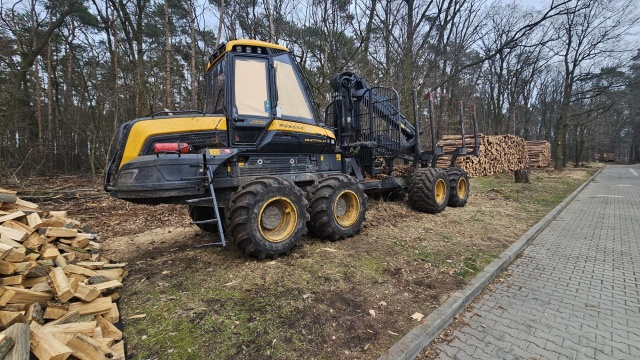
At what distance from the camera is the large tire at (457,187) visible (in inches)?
316

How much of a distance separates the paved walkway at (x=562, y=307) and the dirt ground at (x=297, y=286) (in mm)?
437

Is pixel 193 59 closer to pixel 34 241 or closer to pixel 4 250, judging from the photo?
pixel 34 241

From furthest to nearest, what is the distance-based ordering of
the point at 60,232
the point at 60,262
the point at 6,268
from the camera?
1. the point at 60,232
2. the point at 60,262
3. the point at 6,268

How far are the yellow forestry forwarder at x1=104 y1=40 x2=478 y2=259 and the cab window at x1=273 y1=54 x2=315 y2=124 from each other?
0.02 metres

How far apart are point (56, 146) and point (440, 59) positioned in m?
23.0

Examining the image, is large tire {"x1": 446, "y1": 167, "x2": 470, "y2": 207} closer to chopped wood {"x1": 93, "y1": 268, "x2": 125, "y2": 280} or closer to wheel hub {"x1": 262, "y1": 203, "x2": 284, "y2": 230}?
wheel hub {"x1": 262, "y1": 203, "x2": 284, "y2": 230}

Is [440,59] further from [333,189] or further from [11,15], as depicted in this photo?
[11,15]

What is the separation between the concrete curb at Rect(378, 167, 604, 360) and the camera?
8.32 ft

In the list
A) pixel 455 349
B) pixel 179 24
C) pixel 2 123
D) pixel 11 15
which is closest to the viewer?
pixel 455 349

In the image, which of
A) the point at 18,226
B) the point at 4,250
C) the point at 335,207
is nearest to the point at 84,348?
the point at 4,250

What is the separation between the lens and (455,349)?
268 cm

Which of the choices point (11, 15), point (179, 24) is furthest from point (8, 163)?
point (179, 24)

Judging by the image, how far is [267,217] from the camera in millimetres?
4359

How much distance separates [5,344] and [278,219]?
114 inches
